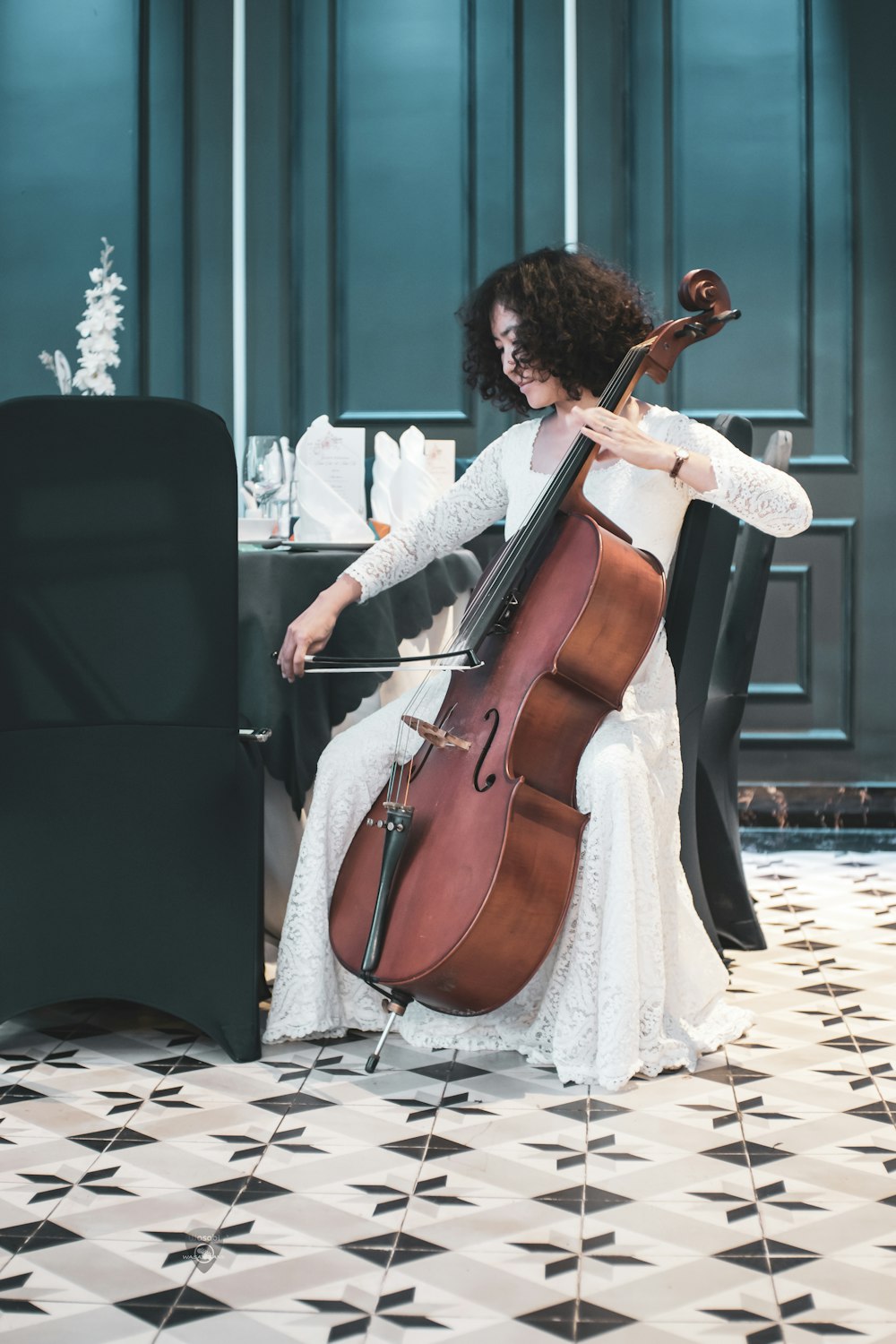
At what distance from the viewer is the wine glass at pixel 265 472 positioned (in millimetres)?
2867

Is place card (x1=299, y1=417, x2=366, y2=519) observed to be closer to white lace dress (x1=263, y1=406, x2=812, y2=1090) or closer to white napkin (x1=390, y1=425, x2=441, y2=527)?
white napkin (x1=390, y1=425, x2=441, y2=527)

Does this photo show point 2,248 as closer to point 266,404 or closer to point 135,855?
point 266,404

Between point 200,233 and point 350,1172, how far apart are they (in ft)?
11.4

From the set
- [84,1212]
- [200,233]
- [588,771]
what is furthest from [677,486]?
[200,233]

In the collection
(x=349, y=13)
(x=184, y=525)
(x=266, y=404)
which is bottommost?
(x=184, y=525)

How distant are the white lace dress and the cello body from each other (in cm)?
12

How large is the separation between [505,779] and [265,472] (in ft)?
4.07

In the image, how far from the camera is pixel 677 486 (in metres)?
2.23

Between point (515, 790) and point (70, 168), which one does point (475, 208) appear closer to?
point (70, 168)

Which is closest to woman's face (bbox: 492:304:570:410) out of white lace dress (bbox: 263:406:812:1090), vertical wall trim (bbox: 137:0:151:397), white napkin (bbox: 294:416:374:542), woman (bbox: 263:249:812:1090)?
woman (bbox: 263:249:812:1090)

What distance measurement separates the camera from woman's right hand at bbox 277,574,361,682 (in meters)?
2.22

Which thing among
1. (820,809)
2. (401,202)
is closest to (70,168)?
(401,202)

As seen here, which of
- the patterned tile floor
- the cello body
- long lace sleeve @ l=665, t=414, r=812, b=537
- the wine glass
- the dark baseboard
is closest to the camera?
the patterned tile floor

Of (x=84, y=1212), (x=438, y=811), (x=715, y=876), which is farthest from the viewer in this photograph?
(x=715, y=876)
